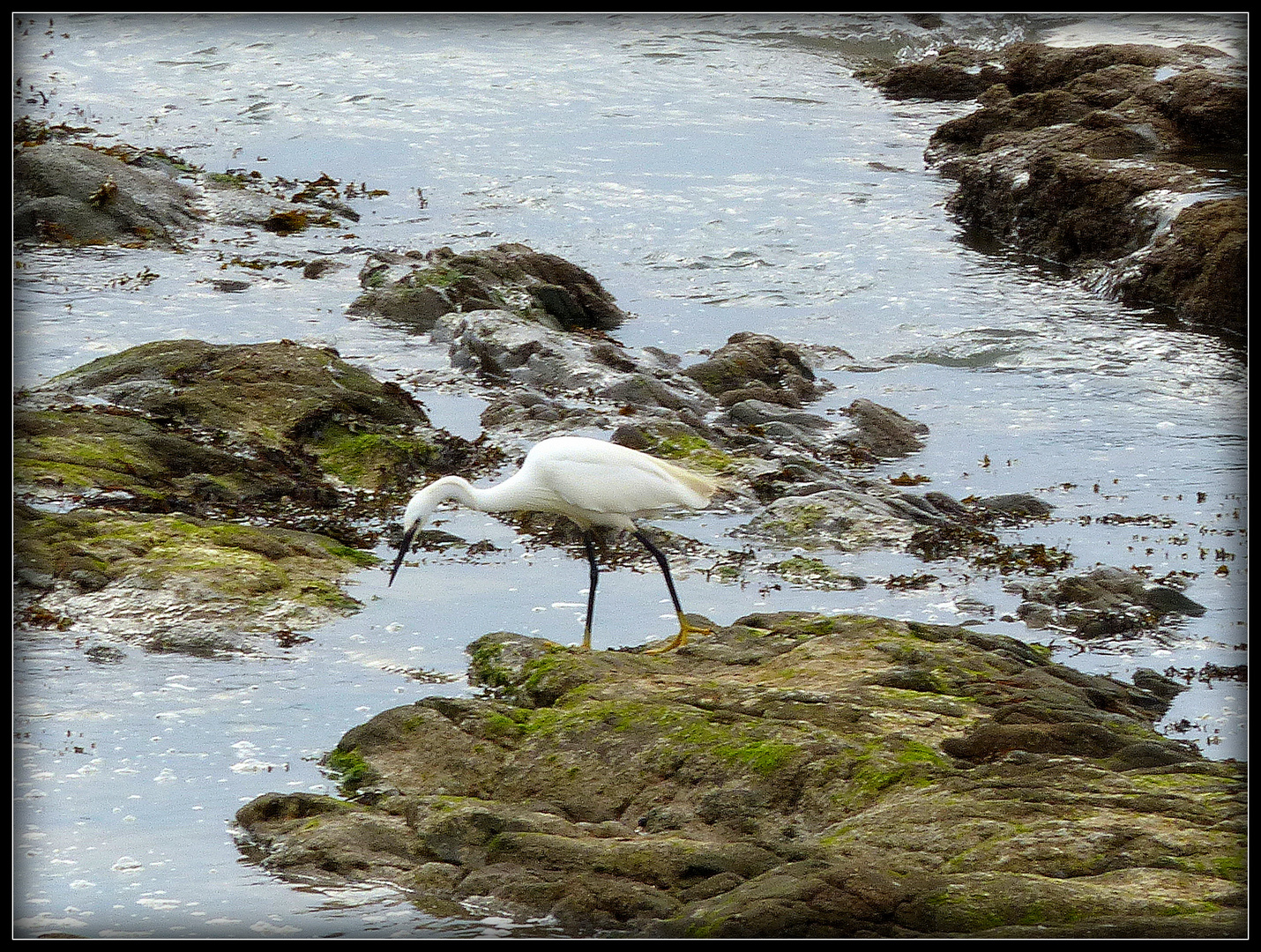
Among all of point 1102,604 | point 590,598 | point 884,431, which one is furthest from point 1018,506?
point 590,598

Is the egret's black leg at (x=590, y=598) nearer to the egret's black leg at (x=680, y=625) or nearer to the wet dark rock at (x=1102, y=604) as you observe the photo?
the egret's black leg at (x=680, y=625)

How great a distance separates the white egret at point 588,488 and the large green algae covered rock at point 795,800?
3.30ft

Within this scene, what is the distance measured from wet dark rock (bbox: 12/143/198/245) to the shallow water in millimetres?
707

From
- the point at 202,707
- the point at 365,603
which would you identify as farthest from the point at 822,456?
the point at 202,707

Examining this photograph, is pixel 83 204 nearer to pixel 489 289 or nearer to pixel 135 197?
pixel 135 197

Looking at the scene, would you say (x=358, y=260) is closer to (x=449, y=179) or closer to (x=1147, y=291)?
(x=449, y=179)

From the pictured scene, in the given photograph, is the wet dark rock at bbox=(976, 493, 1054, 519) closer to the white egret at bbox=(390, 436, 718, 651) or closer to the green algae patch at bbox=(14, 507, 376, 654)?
the white egret at bbox=(390, 436, 718, 651)

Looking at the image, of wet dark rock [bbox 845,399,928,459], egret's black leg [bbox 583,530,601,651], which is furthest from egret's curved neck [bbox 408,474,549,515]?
wet dark rock [bbox 845,399,928,459]

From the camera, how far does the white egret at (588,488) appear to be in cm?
966

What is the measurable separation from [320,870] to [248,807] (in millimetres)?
950

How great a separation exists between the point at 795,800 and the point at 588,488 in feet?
9.97

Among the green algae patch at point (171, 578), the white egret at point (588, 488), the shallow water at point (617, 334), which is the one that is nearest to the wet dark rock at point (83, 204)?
the shallow water at point (617, 334)

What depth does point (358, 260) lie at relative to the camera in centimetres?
2386

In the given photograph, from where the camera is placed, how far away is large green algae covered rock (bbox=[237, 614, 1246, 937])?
231 inches
